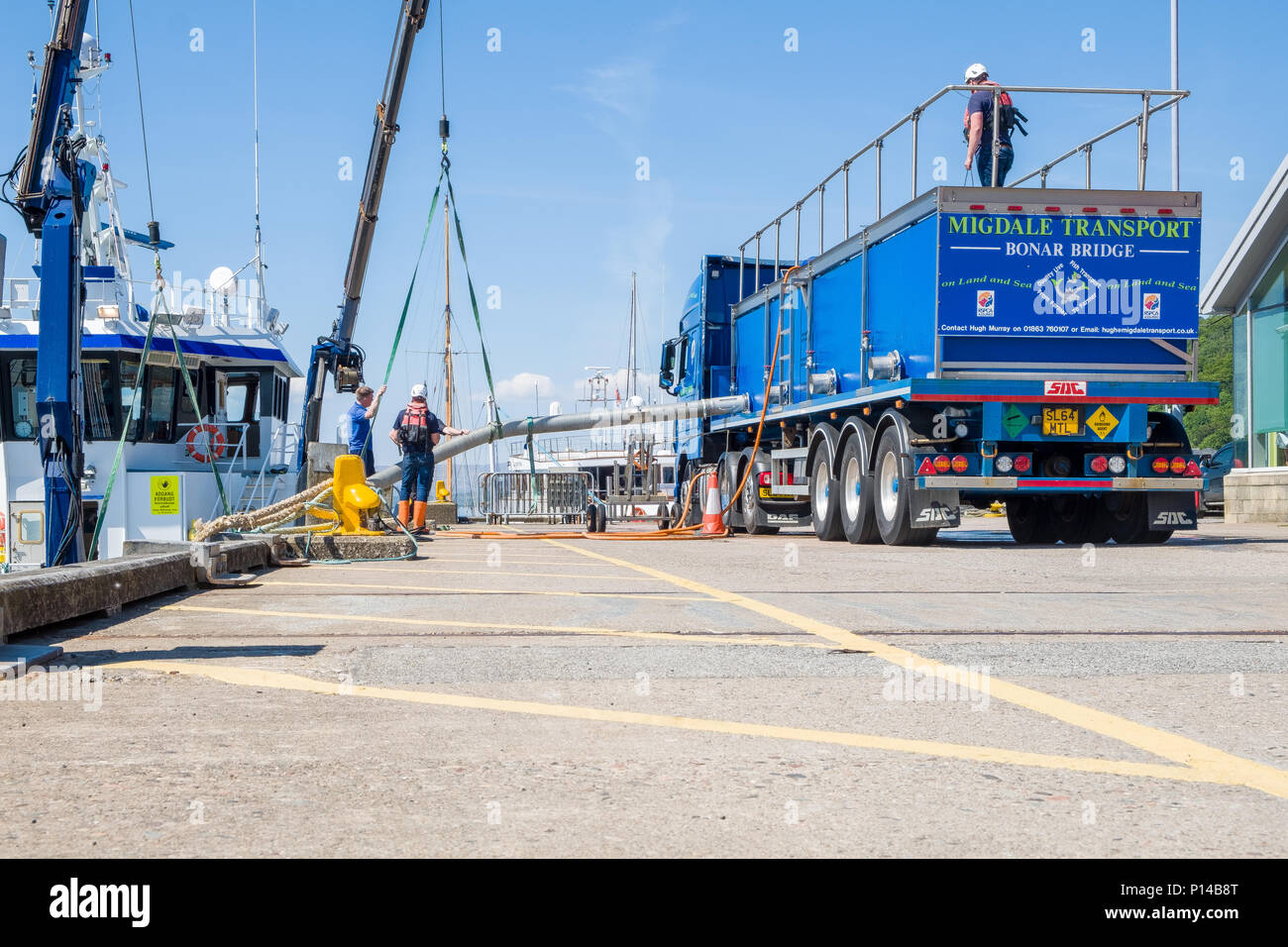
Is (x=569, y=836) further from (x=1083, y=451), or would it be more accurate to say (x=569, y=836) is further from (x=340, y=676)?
(x=1083, y=451)

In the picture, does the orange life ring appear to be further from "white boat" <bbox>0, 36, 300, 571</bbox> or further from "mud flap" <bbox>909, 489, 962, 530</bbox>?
"mud flap" <bbox>909, 489, 962, 530</bbox>

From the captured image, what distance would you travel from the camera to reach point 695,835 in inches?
110

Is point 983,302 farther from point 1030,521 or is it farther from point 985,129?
point 1030,521

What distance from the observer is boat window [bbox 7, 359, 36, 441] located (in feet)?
62.7

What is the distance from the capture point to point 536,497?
99.1 ft

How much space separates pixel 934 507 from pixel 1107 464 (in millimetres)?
1821

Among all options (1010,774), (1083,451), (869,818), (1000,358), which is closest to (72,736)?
(869,818)

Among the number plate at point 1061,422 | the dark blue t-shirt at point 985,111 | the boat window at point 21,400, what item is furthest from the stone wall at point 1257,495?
the boat window at point 21,400

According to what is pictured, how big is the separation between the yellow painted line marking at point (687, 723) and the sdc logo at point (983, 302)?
9.18m

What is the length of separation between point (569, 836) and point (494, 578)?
22.3 feet

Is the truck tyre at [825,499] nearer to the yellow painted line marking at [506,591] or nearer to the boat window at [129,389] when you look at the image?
the yellow painted line marking at [506,591]

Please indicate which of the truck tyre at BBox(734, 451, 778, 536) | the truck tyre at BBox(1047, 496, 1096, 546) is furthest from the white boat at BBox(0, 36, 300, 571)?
the truck tyre at BBox(1047, 496, 1096, 546)

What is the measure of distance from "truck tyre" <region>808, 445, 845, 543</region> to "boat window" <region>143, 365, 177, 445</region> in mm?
10352

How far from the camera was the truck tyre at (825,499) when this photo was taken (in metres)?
15.2
